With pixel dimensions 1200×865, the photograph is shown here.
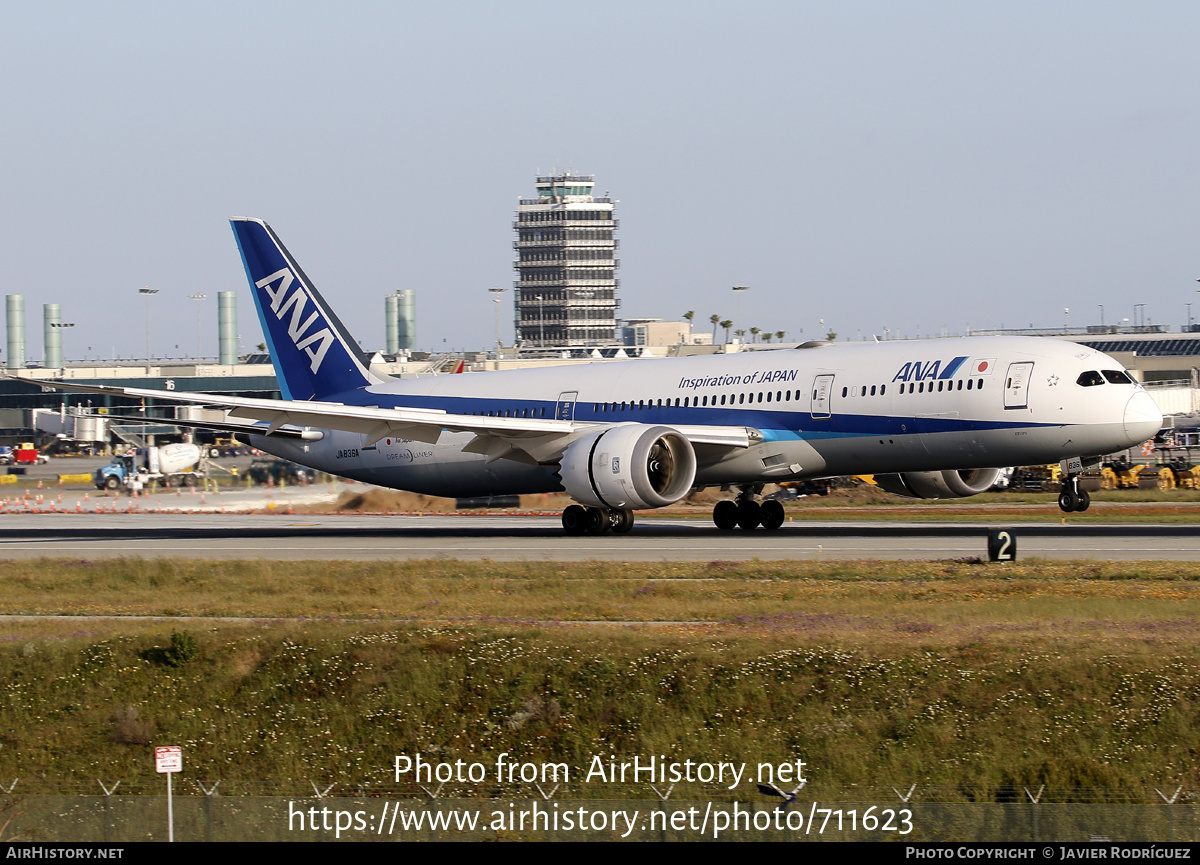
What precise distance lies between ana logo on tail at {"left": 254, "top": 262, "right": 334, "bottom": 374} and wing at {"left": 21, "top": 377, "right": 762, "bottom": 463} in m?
6.92

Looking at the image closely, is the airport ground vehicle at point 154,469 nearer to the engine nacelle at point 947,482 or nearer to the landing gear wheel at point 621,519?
the landing gear wheel at point 621,519

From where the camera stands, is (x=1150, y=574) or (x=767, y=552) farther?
(x=767, y=552)

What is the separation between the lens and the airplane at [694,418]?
3231cm

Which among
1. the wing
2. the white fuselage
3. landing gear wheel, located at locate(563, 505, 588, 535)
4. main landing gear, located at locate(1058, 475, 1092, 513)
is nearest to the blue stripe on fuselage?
the white fuselage

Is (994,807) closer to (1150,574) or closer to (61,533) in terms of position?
(1150,574)

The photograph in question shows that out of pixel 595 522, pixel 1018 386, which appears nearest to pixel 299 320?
pixel 595 522

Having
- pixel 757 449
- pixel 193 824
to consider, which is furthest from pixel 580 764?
pixel 757 449

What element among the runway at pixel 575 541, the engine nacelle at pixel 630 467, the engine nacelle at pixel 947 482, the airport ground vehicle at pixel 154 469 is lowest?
the airport ground vehicle at pixel 154 469

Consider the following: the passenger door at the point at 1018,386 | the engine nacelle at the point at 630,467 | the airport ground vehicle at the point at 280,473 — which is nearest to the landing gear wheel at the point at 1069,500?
the passenger door at the point at 1018,386

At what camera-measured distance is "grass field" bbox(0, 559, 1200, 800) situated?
655 inches

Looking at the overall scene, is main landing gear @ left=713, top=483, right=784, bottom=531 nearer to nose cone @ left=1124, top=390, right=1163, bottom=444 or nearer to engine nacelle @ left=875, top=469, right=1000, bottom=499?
engine nacelle @ left=875, top=469, right=1000, bottom=499

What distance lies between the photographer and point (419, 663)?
19219 mm

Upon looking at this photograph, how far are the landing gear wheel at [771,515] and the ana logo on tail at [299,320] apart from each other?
53.0 ft
